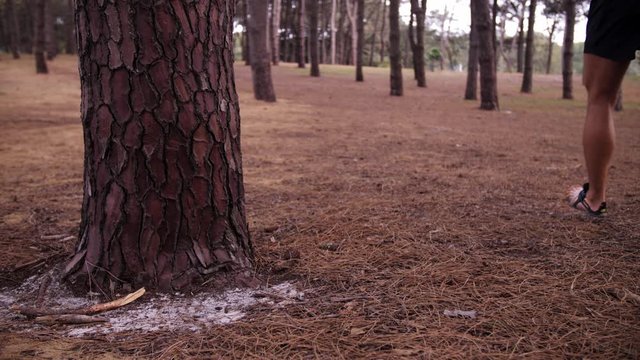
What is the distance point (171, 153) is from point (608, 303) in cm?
176

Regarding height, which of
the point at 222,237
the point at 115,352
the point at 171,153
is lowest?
the point at 115,352

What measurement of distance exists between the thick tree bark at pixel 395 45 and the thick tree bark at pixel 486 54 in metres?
3.62

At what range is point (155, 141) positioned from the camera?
2.12 meters

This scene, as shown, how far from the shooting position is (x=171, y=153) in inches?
84.6

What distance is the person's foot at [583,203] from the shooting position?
300cm

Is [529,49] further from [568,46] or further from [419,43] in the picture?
[419,43]

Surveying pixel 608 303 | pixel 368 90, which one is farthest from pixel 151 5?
pixel 368 90

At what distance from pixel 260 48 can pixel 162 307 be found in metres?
11.1

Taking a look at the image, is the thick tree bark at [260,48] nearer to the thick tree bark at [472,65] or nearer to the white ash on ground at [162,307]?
the thick tree bark at [472,65]

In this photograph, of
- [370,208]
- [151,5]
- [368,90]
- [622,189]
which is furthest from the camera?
[368,90]

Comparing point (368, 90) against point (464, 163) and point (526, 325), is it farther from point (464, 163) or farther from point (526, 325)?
point (526, 325)

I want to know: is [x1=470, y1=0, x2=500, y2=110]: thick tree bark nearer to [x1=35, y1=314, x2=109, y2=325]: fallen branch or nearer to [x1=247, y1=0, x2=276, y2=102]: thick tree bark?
[x1=247, y1=0, x2=276, y2=102]: thick tree bark

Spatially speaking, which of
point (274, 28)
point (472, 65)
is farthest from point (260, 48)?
point (274, 28)

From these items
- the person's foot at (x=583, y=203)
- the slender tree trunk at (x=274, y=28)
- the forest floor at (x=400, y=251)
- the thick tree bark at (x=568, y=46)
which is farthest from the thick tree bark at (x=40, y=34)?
the person's foot at (x=583, y=203)
